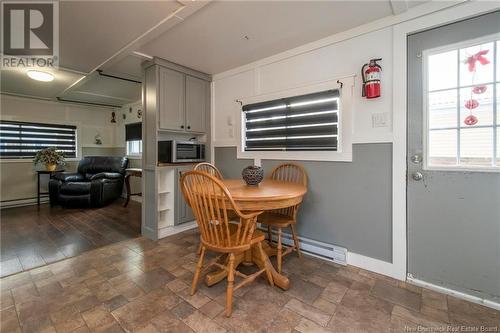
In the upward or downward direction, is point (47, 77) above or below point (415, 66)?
above

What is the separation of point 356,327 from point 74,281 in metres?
2.25

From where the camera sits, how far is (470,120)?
1705mm

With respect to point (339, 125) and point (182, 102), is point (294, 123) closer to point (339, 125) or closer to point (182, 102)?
point (339, 125)

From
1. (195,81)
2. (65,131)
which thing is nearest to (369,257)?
(195,81)

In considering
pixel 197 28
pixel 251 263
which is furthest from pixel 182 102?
pixel 251 263

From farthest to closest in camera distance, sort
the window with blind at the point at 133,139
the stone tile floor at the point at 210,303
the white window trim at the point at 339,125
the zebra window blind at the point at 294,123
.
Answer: the window with blind at the point at 133,139 → the zebra window blind at the point at 294,123 → the white window trim at the point at 339,125 → the stone tile floor at the point at 210,303

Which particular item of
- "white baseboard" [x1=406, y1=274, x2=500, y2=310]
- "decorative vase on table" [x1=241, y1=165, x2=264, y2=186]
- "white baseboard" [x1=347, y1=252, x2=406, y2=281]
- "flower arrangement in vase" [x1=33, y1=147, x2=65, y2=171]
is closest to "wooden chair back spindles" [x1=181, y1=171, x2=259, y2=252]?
"decorative vase on table" [x1=241, y1=165, x2=264, y2=186]

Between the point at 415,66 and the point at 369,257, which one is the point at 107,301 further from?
the point at 415,66

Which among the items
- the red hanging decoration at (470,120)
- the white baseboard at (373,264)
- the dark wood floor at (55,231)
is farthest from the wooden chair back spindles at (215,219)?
the dark wood floor at (55,231)

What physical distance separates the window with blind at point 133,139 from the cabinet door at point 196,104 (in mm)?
2446

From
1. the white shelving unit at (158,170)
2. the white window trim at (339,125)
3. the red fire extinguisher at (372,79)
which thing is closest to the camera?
the red fire extinguisher at (372,79)

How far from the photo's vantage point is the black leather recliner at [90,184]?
4.34 m

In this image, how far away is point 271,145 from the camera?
2.85 metres

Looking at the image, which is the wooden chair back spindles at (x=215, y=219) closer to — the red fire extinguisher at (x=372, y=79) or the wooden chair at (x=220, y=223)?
the wooden chair at (x=220, y=223)
